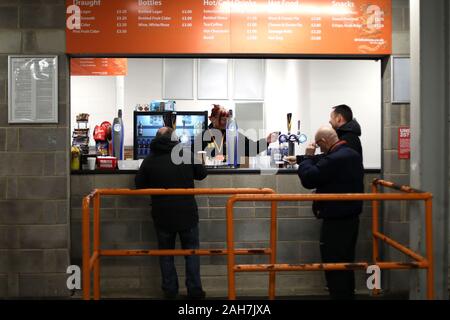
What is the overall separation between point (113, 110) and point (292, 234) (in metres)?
4.98

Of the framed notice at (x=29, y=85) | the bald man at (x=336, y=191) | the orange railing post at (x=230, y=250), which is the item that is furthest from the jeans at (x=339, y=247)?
the framed notice at (x=29, y=85)

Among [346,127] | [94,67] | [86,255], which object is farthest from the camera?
[94,67]

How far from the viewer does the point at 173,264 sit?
5.06 meters

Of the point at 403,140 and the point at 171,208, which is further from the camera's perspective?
the point at 403,140

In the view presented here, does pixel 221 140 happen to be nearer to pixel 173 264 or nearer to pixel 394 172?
pixel 173 264

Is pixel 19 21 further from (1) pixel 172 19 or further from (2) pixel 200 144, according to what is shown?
(2) pixel 200 144

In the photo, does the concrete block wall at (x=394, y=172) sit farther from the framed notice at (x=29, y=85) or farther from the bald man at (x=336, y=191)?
the framed notice at (x=29, y=85)

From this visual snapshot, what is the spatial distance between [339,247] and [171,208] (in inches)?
61.8

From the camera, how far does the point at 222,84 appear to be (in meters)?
9.16

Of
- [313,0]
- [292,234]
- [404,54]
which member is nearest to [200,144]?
[292,234]

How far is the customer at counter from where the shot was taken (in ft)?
19.6

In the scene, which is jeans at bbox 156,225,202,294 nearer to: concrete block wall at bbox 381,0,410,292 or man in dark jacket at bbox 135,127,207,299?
man in dark jacket at bbox 135,127,207,299

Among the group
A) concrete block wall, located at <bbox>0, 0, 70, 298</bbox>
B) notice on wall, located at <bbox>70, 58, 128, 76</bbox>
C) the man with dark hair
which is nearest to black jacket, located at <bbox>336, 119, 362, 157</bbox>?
the man with dark hair

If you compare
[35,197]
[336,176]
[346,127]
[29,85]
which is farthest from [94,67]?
[336,176]
